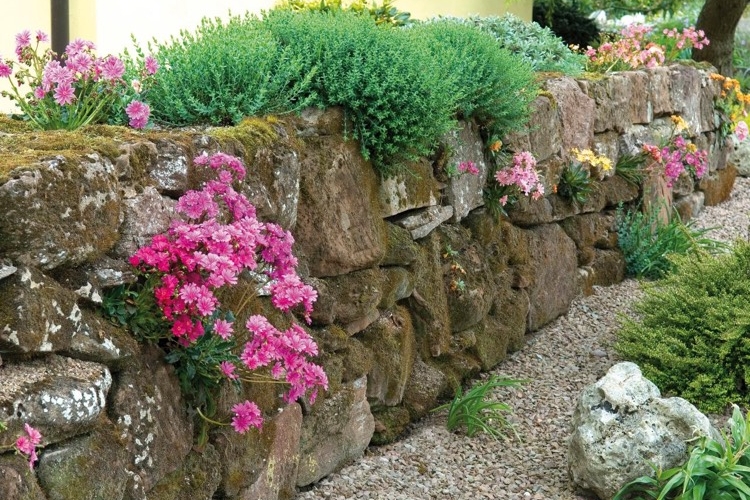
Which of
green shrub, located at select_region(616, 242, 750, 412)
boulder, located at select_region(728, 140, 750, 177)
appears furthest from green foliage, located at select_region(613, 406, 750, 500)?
boulder, located at select_region(728, 140, 750, 177)

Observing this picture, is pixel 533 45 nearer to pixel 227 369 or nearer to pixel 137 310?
pixel 227 369

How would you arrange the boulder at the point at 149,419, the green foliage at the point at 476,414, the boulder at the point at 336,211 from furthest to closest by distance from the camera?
1. the green foliage at the point at 476,414
2. the boulder at the point at 336,211
3. the boulder at the point at 149,419

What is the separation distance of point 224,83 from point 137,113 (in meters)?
A: 0.53

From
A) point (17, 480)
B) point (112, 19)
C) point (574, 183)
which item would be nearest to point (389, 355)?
point (17, 480)

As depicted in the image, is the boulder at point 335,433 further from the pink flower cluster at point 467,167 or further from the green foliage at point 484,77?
the green foliage at point 484,77

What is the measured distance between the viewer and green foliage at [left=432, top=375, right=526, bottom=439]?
4488 millimetres

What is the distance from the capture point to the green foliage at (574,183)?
6.36 m

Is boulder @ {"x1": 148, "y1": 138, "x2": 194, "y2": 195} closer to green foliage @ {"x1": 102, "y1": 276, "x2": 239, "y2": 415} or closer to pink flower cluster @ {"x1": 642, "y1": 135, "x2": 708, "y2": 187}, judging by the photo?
green foliage @ {"x1": 102, "y1": 276, "x2": 239, "y2": 415}

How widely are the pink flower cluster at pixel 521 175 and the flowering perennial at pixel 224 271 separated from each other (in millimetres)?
2295

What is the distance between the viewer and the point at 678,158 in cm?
761

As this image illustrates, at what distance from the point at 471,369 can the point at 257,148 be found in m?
2.06

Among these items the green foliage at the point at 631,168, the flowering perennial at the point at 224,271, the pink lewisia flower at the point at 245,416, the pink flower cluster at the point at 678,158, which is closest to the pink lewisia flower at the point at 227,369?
the flowering perennial at the point at 224,271

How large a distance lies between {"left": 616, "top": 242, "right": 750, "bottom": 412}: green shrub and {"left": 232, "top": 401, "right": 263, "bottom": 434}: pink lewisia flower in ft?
8.30

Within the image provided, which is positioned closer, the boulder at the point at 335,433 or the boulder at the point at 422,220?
the boulder at the point at 335,433
